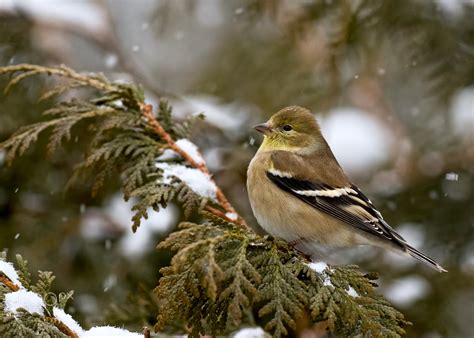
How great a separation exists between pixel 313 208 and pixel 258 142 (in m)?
1.33

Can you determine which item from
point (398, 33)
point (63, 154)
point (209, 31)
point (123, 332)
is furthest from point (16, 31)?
point (209, 31)

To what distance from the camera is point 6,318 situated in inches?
83.0

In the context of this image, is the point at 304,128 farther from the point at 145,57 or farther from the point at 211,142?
the point at 145,57

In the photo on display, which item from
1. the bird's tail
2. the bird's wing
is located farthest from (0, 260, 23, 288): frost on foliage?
the bird's tail

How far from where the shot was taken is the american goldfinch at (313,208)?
3.35 m

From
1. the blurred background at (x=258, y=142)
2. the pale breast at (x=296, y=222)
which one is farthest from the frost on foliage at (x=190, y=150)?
the blurred background at (x=258, y=142)

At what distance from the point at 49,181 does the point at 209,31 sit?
13.9ft

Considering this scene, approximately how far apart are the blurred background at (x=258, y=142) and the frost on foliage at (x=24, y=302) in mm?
1312

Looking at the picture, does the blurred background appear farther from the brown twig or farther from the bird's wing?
the brown twig

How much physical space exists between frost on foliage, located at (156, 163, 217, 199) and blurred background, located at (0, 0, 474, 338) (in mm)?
977

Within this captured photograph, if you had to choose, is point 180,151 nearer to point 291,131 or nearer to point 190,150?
point 190,150

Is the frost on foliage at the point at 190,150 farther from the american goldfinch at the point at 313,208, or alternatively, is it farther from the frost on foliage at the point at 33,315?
the frost on foliage at the point at 33,315

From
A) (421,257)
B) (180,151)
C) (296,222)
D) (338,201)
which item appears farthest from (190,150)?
(421,257)

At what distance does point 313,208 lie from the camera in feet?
11.2
